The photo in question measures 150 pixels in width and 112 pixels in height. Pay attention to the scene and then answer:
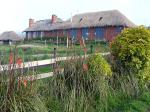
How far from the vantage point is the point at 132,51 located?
10875mm

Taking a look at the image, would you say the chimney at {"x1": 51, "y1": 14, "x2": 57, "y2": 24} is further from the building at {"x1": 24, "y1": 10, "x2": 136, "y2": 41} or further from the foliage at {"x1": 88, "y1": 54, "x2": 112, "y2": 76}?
the foliage at {"x1": 88, "y1": 54, "x2": 112, "y2": 76}

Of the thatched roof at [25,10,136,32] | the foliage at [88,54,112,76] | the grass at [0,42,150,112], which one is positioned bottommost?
the grass at [0,42,150,112]

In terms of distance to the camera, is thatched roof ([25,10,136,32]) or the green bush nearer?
the green bush

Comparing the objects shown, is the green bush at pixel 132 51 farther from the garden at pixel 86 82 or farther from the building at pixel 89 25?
the building at pixel 89 25

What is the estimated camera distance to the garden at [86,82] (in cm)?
621

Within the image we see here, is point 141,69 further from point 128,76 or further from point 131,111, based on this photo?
point 131,111

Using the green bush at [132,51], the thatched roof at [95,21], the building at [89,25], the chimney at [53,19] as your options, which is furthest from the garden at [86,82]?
the chimney at [53,19]

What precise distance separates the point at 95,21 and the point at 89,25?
1.26 metres

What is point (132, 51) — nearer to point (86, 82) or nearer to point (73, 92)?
point (86, 82)

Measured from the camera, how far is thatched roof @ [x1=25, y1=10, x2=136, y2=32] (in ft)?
205

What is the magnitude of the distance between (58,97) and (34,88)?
1.30 meters

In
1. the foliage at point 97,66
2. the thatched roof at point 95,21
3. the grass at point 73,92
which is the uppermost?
the thatched roof at point 95,21

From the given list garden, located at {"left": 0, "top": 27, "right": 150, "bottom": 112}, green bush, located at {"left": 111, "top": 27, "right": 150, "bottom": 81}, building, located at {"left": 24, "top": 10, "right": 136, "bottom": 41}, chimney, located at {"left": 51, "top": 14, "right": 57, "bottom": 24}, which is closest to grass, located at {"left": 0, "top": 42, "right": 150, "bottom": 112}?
garden, located at {"left": 0, "top": 27, "right": 150, "bottom": 112}

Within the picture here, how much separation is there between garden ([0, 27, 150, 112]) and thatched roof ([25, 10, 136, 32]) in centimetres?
5008
